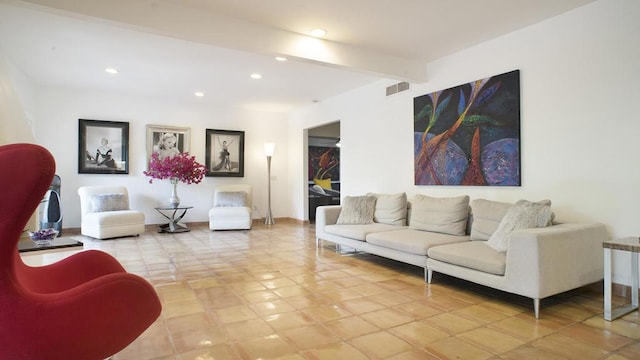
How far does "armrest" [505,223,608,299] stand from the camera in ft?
8.34

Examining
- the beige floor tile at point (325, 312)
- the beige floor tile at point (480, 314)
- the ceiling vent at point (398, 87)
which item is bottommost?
the beige floor tile at point (480, 314)

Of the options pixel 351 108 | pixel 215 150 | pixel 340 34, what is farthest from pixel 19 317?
pixel 215 150

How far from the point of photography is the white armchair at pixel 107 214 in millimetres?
5785

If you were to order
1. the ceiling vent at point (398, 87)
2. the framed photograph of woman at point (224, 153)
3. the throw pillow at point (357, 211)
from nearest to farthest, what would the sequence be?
the throw pillow at point (357, 211)
the ceiling vent at point (398, 87)
the framed photograph of woman at point (224, 153)

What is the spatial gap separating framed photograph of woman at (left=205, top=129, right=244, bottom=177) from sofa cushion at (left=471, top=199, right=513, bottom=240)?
18.3ft

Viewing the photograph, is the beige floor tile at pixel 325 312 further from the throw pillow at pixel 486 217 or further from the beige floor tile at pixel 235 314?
the throw pillow at pixel 486 217

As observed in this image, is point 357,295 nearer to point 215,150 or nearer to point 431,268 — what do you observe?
point 431,268

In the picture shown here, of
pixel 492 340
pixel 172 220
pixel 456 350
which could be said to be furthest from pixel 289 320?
pixel 172 220

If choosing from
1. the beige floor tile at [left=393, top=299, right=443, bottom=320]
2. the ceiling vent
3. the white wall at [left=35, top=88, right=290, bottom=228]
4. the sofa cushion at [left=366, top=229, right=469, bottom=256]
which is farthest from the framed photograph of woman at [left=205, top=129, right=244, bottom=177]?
the beige floor tile at [left=393, top=299, right=443, bottom=320]

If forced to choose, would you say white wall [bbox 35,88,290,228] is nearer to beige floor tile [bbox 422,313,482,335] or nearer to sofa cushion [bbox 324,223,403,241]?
sofa cushion [bbox 324,223,403,241]

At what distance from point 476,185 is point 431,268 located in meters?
1.38

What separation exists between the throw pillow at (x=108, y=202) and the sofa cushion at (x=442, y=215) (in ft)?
16.8

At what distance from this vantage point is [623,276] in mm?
3037

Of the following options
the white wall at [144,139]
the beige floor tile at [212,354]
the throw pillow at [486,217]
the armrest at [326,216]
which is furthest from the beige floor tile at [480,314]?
the white wall at [144,139]
